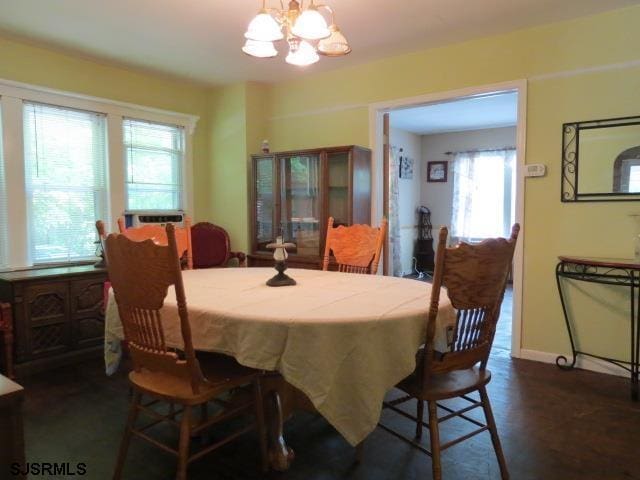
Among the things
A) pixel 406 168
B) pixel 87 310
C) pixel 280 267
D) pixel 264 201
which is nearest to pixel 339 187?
pixel 264 201

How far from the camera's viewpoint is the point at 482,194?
6871 millimetres

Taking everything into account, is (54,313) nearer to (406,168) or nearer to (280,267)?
(280,267)

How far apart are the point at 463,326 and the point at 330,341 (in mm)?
542

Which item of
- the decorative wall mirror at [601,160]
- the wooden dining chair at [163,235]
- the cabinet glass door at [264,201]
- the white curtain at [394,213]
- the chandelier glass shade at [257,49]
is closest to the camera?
the chandelier glass shade at [257,49]

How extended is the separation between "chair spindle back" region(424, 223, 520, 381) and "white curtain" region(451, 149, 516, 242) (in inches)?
209

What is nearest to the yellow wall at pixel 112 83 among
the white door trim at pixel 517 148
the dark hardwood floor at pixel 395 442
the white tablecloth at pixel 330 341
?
the white door trim at pixel 517 148

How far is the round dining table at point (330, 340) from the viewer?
148 centimetres

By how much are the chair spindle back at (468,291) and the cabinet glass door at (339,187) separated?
7.19ft

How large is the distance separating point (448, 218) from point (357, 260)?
4836 millimetres

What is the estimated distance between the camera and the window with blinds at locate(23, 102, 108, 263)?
11.6 feet

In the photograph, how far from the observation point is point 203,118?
4.78m

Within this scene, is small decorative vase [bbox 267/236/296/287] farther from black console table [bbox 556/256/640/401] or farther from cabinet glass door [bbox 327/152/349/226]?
black console table [bbox 556/256/640/401]

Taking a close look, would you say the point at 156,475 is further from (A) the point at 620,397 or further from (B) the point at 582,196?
(B) the point at 582,196

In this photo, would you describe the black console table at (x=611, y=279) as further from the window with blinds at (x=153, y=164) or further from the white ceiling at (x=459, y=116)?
the window with blinds at (x=153, y=164)
